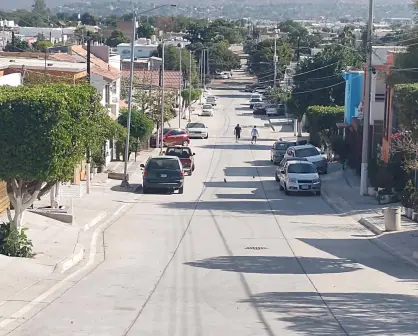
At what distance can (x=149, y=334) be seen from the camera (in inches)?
547

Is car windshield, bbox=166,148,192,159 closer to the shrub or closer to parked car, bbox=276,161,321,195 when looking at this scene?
parked car, bbox=276,161,321,195

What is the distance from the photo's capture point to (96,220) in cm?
3069

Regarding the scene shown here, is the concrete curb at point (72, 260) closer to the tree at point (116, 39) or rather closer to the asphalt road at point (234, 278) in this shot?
the asphalt road at point (234, 278)

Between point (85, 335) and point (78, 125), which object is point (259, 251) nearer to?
point (78, 125)

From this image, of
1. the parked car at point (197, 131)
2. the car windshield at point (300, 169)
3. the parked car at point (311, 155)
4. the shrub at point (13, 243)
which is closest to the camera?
the shrub at point (13, 243)

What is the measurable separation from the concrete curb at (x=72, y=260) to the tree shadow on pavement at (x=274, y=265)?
259 cm

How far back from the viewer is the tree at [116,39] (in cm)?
16612

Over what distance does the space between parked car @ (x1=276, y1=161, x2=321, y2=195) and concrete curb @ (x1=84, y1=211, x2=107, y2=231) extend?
1093 centimetres

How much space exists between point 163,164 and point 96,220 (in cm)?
1105

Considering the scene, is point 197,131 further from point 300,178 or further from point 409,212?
point 409,212

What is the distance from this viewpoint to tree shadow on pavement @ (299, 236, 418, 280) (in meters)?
21.7

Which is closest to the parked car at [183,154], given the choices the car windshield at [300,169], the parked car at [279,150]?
the parked car at [279,150]

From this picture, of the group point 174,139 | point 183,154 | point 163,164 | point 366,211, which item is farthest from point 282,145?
point 366,211

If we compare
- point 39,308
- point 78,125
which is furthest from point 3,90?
point 39,308
